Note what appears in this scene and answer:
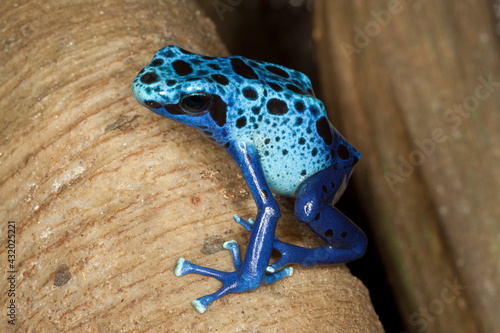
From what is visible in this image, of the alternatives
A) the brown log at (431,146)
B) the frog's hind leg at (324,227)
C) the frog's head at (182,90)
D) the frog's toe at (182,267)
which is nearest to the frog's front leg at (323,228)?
the frog's hind leg at (324,227)

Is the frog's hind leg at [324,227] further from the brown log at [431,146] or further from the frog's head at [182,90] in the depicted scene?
the brown log at [431,146]

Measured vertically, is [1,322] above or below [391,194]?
above

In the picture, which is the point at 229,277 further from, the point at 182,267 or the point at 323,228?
the point at 323,228

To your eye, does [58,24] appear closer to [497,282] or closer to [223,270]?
[223,270]

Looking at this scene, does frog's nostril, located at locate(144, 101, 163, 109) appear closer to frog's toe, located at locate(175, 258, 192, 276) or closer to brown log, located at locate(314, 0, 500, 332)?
frog's toe, located at locate(175, 258, 192, 276)

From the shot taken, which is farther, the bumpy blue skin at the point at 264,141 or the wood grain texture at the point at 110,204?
the bumpy blue skin at the point at 264,141

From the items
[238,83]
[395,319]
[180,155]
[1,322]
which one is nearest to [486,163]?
[395,319]
